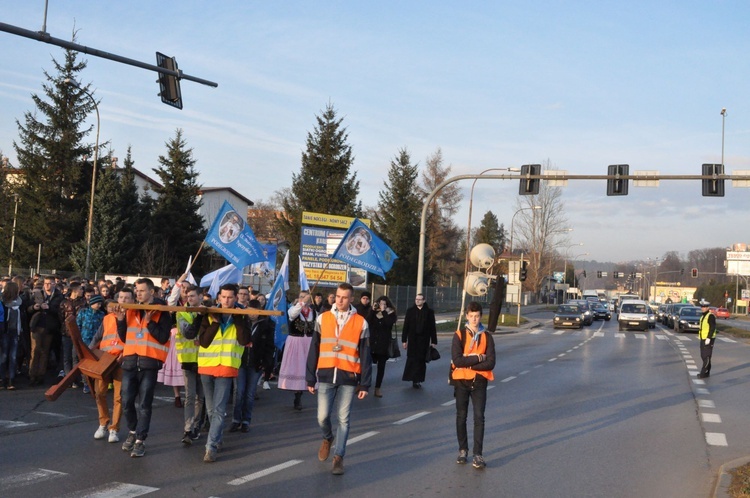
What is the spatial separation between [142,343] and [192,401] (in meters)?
1.01

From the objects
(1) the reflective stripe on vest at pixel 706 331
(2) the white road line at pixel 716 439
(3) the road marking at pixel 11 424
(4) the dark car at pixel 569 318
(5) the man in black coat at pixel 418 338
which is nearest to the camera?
(3) the road marking at pixel 11 424

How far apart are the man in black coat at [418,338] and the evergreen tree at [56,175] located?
35.3 metres

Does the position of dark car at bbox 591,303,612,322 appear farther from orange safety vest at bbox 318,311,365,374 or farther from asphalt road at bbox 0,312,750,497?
orange safety vest at bbox 318,311,365,374

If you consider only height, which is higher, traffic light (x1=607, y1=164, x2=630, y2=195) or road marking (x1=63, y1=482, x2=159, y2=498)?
traffic light (x1=607, y1=164, x2=630, y2=195)

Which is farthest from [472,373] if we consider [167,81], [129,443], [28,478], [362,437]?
[167,81]

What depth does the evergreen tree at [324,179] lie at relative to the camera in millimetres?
50469

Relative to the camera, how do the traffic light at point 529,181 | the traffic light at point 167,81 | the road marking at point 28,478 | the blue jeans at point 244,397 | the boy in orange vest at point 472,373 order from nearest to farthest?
the road marking at point 28,478, the boy in orange vest at point 472,373, the blue jeans at point 244,397, the traffic light at point 167,81, the traffic light at point 529,181

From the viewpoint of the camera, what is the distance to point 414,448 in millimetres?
9523

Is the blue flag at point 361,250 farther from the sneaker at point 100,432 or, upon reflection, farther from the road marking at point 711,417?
the sneaker at point 100,432

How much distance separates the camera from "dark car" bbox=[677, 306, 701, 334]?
44562mm

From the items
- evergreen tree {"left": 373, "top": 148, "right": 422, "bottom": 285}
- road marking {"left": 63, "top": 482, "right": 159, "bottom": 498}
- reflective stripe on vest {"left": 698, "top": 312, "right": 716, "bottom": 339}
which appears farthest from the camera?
evergreen tree {"left": 373, "top": 148, "right": 422, "bottom": 285}

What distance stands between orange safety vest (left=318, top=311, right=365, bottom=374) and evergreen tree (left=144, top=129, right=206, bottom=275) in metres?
44.3

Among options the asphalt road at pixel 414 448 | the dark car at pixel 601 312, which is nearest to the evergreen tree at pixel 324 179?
the dark car at pixel 601 312

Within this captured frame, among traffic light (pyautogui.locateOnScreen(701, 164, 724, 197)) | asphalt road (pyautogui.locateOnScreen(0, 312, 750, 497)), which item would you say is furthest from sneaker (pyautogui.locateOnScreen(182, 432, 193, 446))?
traffic light (pyautogui.locateOnScreen(701, 164, 724, 197))
